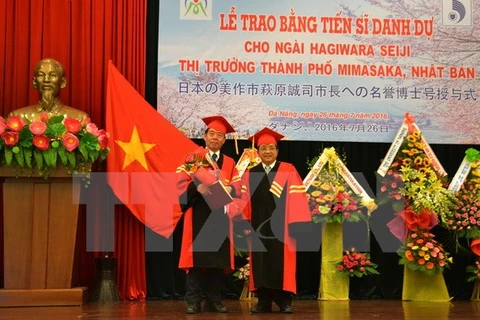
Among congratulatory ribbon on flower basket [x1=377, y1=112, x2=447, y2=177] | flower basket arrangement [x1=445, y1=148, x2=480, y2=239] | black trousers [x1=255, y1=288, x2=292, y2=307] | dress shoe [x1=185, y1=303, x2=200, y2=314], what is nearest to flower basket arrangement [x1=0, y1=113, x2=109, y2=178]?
dress shoe [x1=185, y1=303, x2=200, y2=314]

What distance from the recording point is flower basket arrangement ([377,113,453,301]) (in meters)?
6.48

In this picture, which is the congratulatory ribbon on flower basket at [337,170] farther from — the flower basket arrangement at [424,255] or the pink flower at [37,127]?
the pink flower at [37,127]

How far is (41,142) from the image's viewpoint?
5.69 metres

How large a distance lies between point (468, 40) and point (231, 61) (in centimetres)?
224

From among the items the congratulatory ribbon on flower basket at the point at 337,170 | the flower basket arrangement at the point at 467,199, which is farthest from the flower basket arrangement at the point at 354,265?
the flower basket arrangement at the point at 467,199

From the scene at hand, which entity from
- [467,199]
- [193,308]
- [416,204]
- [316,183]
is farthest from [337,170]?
[193,308]

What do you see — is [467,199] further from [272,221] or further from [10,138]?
[10,138]

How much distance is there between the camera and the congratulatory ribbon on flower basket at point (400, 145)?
678cm

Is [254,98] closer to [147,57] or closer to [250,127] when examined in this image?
[250,127]

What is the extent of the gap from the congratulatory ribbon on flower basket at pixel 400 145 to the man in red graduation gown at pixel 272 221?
4.99 feet

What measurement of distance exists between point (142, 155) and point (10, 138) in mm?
1272

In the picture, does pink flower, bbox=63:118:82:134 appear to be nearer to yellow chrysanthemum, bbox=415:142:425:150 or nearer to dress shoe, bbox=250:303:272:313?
dress shoe, bbox=250:303:272:313

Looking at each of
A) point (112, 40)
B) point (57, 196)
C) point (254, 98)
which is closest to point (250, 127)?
point (254, 98)

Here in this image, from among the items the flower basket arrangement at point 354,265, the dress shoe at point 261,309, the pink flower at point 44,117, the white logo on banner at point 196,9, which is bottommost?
the dress shoe at point 261,309
